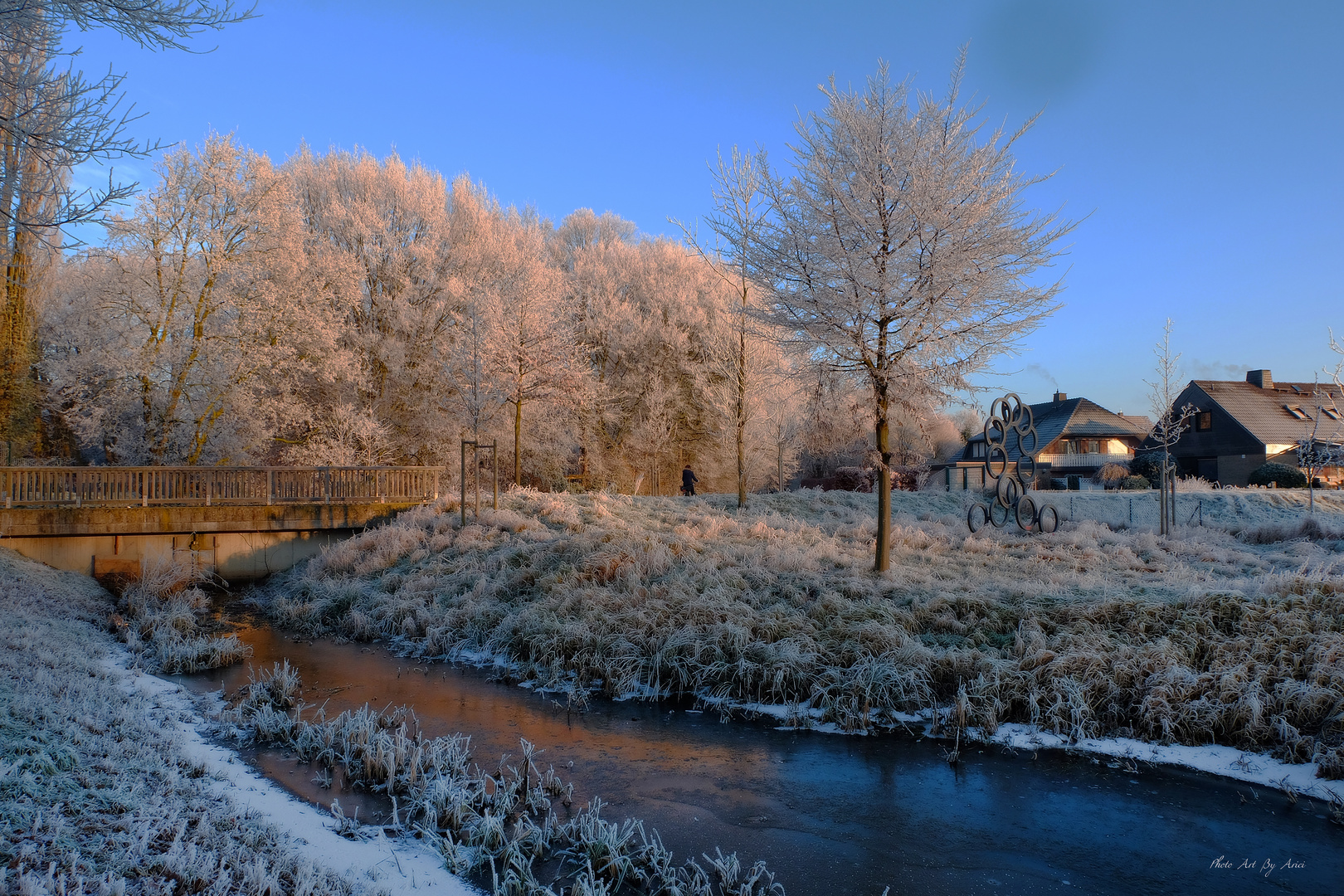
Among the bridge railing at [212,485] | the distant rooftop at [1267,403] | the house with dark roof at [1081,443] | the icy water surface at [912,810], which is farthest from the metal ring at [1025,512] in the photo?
the distant rooftop at [1267,403]

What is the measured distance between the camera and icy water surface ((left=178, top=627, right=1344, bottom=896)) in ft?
14.4

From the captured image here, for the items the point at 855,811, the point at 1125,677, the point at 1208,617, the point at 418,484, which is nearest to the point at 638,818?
the point at 855,811

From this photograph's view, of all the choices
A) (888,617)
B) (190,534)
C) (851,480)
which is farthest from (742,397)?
(851,480)

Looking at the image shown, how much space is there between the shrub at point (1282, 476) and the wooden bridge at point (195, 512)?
97.9 feet

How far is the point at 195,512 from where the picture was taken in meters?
15.5

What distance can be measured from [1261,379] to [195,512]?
50971 millimetres

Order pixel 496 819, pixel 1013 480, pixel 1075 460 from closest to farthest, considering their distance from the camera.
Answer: pixel 496 819 → pixel 1013 480 → pixel 1075 460

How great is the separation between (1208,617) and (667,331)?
899 inches

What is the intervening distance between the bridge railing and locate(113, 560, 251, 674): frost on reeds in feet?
6.03

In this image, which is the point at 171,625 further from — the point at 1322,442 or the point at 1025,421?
the point at 1322,442

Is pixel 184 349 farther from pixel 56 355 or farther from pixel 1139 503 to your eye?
pixel 1139 503

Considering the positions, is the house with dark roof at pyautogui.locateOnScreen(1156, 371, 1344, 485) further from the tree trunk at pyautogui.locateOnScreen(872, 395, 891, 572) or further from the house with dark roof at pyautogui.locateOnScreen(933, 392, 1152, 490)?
the tree trunk at pyautogui.locateOnScreen(872, 395, 891, 572)

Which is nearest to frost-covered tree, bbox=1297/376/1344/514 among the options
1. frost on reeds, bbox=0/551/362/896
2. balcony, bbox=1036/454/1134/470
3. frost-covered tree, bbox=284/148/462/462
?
balcony, bbox=1036/454/1134/470

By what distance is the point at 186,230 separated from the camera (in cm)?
1936
